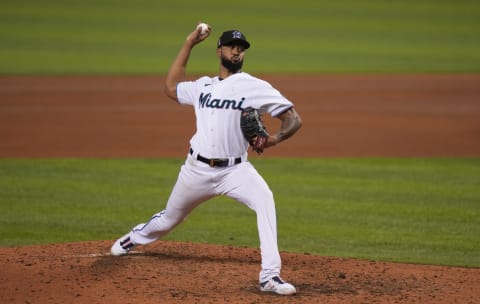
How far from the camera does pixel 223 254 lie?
810 cm

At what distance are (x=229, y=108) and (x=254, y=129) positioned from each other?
0.99 feet

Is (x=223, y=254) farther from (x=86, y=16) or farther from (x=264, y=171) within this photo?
(x=86, y=16)

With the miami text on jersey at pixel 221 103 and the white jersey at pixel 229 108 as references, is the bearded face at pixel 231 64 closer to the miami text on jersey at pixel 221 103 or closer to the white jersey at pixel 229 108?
the white jersey at pixel 229 108

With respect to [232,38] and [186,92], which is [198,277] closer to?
[186,92]

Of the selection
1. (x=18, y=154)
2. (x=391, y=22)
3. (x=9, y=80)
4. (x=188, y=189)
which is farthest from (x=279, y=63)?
(x=188, y=189)

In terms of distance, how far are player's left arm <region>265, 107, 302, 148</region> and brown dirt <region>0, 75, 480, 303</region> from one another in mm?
1101

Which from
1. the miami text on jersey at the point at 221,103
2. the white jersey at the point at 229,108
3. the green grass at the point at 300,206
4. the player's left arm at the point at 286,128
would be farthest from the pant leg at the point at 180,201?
the green grass at the point at 300,206

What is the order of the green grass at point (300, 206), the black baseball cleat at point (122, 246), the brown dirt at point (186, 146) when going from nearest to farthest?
the brown dirt at point (186, 146), the black baseball cleat at point (122, 246), the green grass at point (300, 206)

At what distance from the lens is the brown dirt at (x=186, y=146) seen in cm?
694

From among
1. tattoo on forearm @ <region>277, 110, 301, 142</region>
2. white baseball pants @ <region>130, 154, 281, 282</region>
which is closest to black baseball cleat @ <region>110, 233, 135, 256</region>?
white baseball pants @ <region>130, 154, 281, 282</region>

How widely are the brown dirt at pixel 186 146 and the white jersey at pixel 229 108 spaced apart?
1023mm

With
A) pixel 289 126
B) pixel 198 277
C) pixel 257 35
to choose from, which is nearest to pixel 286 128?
pixel 289 126

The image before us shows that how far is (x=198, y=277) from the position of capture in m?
7.29

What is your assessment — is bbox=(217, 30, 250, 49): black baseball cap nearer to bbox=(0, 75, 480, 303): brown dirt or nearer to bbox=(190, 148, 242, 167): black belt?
bbox=(190, 148, 242, 167): black belt
